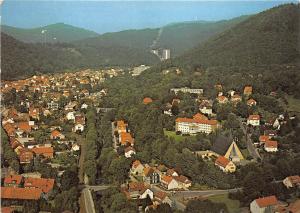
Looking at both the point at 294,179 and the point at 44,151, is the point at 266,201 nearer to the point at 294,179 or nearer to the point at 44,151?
the point at 294,179

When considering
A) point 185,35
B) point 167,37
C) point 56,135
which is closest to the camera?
point 56,135

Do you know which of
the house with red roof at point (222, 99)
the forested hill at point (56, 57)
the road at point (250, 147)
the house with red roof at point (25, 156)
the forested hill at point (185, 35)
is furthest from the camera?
the forested hill at point (185, 35)

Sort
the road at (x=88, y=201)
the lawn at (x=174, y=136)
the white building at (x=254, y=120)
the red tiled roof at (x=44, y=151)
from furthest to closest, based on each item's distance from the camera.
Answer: the white building at (x=254, y=120) → the lawn at (x=174, y=136) → the red tiled roof at (x=44, y=151) → the road at (x=88, y=201)

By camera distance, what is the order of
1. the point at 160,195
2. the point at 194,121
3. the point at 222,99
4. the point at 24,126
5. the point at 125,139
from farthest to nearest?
the point at 222,99, the point at 24,126, the point at 194,121, the point at 125,139, the point at 160,195

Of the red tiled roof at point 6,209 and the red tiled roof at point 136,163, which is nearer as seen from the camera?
the red tiled roof at point 6,209

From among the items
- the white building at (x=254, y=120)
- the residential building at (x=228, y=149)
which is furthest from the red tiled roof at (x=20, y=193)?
the white building at (x=254, y=120)

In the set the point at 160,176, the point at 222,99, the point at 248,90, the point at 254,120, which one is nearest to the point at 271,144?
the point at 254,120

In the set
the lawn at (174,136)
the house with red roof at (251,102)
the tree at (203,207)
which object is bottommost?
the lawn at (174,136)

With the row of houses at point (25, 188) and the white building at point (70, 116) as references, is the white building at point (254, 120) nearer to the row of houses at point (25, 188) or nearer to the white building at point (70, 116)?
the white building at point (70, 116)
